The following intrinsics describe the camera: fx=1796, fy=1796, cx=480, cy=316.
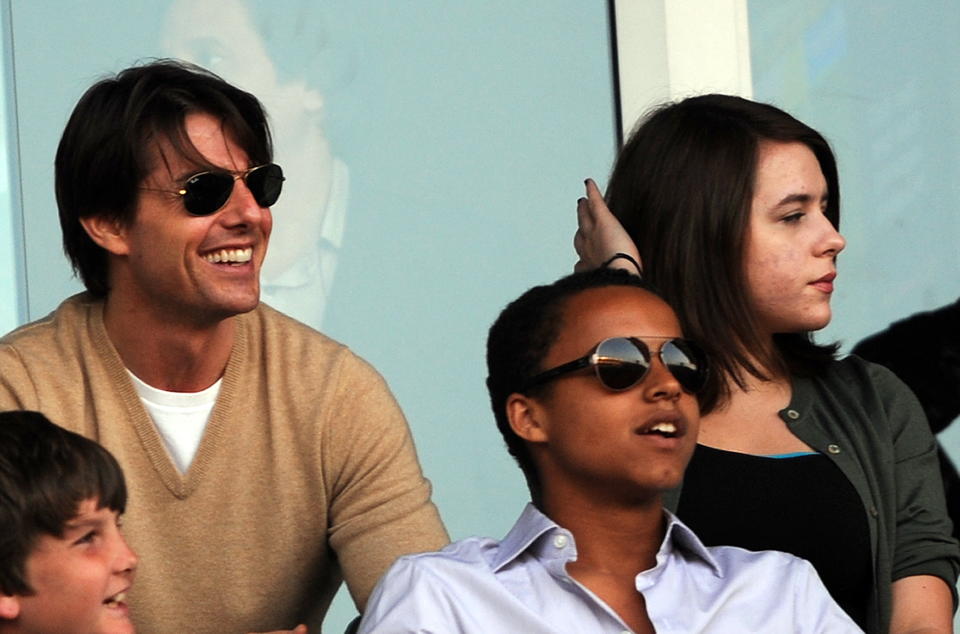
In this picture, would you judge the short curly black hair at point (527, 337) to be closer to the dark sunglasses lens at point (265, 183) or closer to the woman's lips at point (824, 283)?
the woman's lips at point (824, 283)

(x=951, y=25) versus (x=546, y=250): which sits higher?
(x=951, y=25)

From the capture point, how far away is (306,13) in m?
4.87

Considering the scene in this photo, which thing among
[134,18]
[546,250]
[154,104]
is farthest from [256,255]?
[546,250]

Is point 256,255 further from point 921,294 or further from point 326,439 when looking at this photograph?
point 921,294

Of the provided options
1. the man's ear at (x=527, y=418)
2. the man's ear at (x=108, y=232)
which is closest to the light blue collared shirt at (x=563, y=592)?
the man's ear at (x=527, y=418)

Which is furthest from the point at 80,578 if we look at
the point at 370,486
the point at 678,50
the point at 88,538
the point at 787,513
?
the point at 678,50

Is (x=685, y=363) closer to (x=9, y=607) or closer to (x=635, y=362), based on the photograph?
(x=635, y=362)

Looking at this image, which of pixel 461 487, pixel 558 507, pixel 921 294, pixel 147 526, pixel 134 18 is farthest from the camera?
pixel 921 294

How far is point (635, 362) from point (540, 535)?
1.05 ft

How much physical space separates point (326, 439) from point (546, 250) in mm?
1764

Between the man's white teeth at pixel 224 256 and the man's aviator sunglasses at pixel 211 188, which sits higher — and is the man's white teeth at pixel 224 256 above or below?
below

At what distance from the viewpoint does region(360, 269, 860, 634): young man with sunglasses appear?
2.85 meters

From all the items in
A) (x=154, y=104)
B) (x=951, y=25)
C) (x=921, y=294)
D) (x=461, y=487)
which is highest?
(x=951, y=25)

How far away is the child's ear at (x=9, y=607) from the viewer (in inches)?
106
